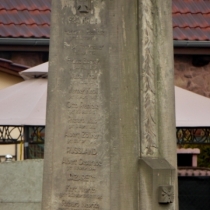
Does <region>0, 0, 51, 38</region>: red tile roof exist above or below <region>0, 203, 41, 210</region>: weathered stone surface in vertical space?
above

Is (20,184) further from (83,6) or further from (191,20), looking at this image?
(191,20)

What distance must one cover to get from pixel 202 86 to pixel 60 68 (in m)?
11.0

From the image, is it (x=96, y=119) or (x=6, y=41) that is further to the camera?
(x=6, y=41)

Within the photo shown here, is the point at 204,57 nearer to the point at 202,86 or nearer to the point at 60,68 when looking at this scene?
the point at 202,86

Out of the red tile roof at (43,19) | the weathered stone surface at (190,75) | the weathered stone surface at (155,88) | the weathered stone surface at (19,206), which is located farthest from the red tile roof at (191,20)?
the weathered stone surface at (155,88)

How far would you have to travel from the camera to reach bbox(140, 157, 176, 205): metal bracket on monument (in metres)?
8.15

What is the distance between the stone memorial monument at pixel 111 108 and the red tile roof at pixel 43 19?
32.6ft

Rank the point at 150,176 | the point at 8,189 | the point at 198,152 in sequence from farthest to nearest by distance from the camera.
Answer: the point at 198,152, the point at 8,189, the point at 150,176

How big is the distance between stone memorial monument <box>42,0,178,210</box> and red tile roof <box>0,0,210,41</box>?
9.93m

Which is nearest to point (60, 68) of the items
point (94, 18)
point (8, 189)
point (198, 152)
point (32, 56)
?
point (94, 18)

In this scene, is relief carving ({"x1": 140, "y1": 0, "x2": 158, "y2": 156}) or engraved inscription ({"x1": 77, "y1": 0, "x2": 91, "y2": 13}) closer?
relief carving ({"x1": 140, "y1": 0, "x2": 158, "y2": 156})

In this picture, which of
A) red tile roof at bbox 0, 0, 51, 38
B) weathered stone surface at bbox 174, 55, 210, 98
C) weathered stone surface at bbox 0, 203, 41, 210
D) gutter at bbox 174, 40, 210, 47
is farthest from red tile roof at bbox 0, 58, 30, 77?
weathered stone surface at bbox 0, 203, 41, 210

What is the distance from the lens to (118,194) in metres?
8.19

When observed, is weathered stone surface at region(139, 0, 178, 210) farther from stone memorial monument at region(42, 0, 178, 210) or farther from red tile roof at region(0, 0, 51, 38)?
red tile roof at region(0, 0, 51, 38)
